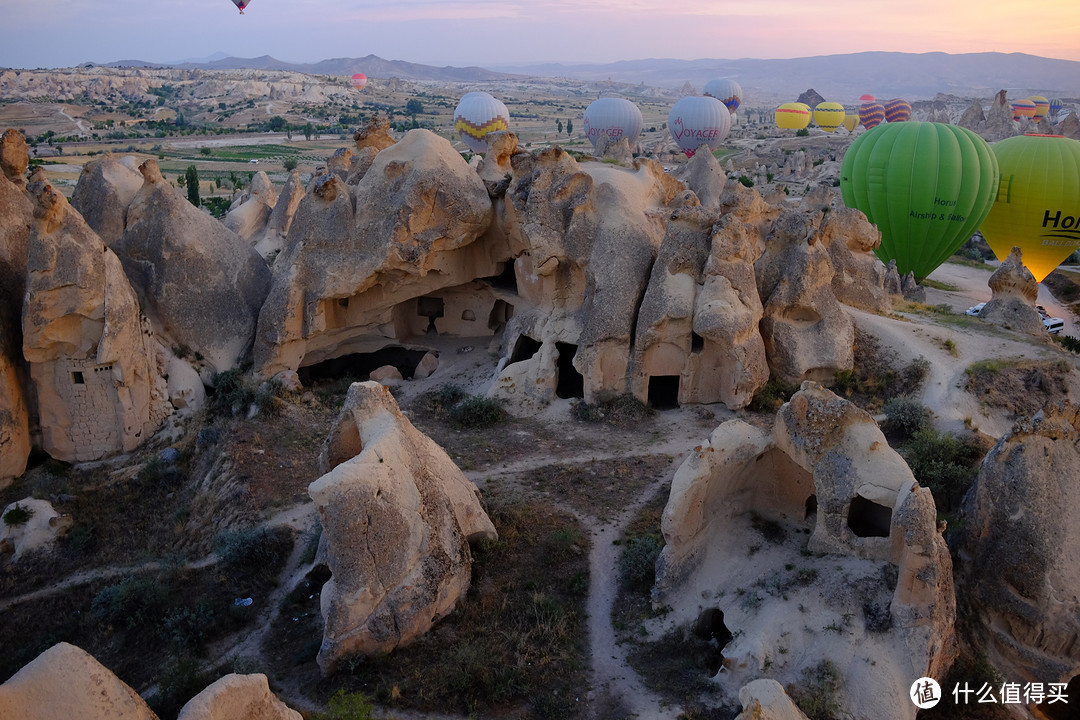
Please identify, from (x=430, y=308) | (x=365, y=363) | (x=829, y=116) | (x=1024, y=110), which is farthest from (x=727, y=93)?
(x=365, y=363)

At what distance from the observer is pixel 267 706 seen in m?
7.96

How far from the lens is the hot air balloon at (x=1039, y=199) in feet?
87.8

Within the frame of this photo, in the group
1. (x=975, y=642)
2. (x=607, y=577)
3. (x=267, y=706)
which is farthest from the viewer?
(x=607, y=577)

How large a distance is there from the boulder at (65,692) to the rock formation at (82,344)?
10915 mm

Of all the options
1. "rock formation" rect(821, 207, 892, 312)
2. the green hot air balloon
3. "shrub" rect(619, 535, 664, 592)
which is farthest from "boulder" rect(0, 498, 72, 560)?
the green hot air balloon

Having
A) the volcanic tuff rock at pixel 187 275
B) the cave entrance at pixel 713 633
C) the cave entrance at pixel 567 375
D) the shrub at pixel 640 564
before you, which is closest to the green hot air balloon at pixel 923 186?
the cave entrance at pixel 567 375

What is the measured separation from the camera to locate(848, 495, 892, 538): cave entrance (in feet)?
→ 35.7

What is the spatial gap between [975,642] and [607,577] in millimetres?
4867

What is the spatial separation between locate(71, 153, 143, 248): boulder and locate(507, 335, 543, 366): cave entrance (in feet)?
31.8

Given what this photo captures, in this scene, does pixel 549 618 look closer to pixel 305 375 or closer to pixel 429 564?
pixel 429 564

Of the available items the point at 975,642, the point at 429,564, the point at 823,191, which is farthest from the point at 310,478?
the point at 823,191

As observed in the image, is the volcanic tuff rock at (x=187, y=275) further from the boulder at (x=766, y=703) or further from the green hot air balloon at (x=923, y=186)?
the green hot air balloon at (x=923, y=186)

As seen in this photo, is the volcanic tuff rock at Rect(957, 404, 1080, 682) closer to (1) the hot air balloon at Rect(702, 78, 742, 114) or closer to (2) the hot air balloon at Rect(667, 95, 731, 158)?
(2) the hot air balloon at Rect(667, 95, 731, 158)

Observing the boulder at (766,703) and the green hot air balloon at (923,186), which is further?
the green hot air balloon at (923,186)
